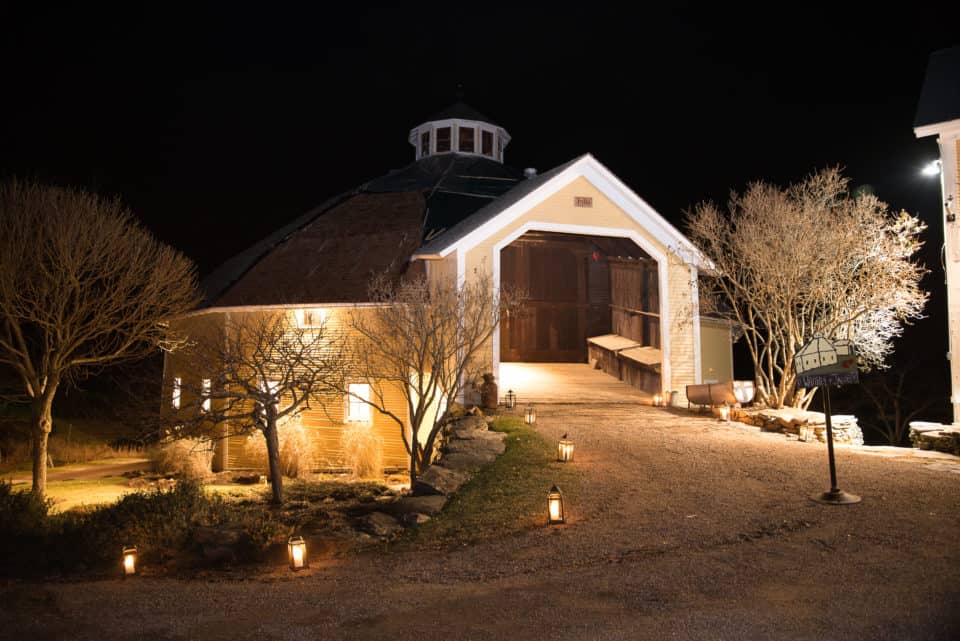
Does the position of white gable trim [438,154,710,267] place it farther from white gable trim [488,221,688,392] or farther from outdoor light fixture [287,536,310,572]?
Answer: outdoor light fixture [287,536,310,572]

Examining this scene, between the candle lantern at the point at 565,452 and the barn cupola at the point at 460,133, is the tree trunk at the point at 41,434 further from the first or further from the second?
the barn cupola at the point at 460,133

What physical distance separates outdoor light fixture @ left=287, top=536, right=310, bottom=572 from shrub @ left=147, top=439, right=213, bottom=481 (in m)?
11.5

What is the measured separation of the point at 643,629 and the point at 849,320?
502 inches

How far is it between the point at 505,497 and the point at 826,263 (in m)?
9.71

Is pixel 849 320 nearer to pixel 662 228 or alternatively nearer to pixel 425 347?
pixel 662 228

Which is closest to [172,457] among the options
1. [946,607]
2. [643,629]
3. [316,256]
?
[316,256]

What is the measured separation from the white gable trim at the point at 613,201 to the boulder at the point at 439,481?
25.8ft

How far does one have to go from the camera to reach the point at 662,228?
787 inches

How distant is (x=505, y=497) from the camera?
1051 cm

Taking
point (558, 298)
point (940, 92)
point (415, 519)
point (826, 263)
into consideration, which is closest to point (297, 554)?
point (415, 519)

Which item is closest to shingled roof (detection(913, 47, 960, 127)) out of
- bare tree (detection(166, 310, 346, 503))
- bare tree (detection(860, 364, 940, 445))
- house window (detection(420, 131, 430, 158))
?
bare tree (detection(166, 310, 346, 503))

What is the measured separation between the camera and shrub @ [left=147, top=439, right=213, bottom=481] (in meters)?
19.6

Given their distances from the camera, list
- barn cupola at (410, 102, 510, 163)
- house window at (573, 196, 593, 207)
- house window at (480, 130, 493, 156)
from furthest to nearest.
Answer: house window at (480, 130, 493, 156), barn cupola at (410, 102, 510, 163), house window at (573, 196, 593, 207)

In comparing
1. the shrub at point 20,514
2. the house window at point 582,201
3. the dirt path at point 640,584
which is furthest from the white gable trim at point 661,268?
the shrub at point 20,514
